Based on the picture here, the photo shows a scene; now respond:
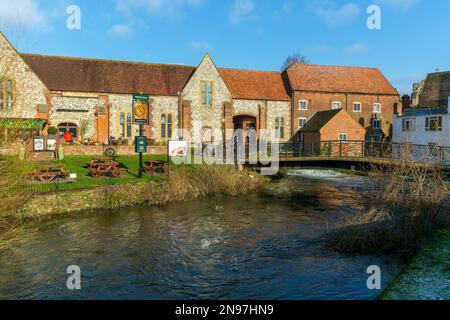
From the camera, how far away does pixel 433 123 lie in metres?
34.8

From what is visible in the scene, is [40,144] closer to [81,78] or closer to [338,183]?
[81,78]

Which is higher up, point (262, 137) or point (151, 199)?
point (262, 137)

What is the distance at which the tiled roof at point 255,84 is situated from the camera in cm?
4144

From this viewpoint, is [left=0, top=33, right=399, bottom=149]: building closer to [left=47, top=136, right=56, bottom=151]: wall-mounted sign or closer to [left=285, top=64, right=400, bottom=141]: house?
[left=285, top=64, right=400, bottom=141]: house

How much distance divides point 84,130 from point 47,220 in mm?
20642

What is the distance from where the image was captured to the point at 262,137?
4075 cm

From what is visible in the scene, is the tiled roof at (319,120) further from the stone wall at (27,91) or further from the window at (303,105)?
the stone wall at (27,91)

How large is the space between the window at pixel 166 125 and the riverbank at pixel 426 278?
30.6m

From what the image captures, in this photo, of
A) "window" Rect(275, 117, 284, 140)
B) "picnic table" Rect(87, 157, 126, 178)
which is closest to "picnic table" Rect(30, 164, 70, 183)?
"picnic table" Rect(87, 157, 126, 178)

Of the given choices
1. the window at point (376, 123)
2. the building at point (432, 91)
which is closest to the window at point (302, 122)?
the window at point (376, 123)

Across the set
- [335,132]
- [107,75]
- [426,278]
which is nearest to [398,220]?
[426,278]

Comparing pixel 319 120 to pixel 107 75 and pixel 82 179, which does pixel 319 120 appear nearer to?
pixel 107 75
